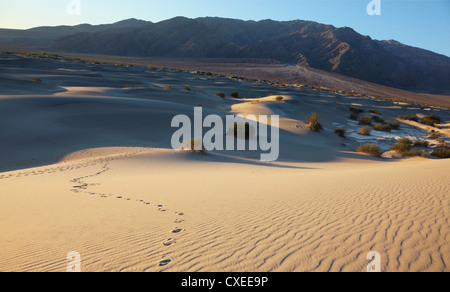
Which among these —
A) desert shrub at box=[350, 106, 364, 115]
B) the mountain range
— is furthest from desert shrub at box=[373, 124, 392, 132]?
the mountain range

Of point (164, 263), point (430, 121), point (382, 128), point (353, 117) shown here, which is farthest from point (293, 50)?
point (164, 263)

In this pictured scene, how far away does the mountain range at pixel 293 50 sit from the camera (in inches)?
3590

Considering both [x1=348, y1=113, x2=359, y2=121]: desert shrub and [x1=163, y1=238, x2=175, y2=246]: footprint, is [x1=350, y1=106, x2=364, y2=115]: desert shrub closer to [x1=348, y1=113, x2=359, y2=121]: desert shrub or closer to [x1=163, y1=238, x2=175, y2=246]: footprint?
[x1=348, y1=113, x2=359, y2=121]: desert shrub

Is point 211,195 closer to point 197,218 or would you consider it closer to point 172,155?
point 197,218

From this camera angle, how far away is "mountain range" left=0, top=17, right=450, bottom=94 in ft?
299

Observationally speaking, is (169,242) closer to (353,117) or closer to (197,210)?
(197,210)

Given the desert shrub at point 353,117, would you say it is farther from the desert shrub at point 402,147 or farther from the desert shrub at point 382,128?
the desert shrub at point 402,147

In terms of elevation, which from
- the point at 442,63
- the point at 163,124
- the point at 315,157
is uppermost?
the point at 442,63

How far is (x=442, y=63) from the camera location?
102m

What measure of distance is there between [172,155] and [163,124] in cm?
466

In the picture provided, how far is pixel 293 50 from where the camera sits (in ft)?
336
